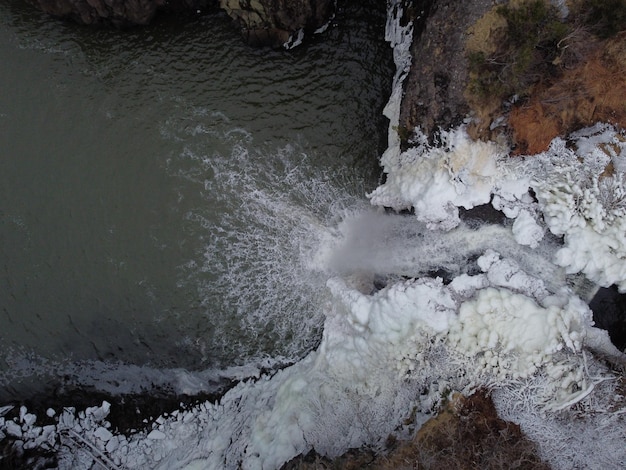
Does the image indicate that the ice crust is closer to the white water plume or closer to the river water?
the white water plume

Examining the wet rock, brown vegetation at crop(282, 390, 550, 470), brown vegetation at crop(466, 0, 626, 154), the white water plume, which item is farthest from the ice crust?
the wet rock

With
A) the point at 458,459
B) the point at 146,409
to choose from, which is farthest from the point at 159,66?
the point at 458,459

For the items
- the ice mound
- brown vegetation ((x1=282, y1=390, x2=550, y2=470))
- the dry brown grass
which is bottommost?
brown vegetation ((x1=282, y1=390, x2=550, y2=470))

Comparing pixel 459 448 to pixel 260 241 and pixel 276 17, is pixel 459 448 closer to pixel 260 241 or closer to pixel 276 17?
pixel 260 241

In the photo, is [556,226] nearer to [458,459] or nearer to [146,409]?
[458,459]

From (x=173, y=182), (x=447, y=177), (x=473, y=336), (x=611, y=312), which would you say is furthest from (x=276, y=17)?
(x=611, y=312)

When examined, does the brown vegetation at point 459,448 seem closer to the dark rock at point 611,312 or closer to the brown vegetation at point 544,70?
the dark rock at point 611,312
